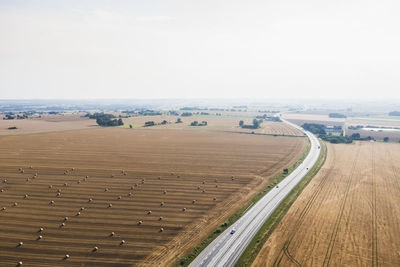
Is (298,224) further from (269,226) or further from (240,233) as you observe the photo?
(240,233)

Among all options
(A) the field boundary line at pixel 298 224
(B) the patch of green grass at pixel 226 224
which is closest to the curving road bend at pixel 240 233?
(B) the patch of green grass at pixel 226 224

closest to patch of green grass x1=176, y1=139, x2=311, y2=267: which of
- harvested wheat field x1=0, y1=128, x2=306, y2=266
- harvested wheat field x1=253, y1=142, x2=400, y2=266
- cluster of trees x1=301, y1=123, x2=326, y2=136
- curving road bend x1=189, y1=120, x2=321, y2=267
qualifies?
curving road bend x1=189, y1=120, x2=321, y2=267

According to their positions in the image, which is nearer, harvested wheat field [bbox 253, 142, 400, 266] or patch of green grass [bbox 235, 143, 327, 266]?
patch of green grass [bbox 235, 143, 327, 266]

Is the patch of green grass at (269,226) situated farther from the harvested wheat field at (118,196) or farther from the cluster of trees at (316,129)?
the cluster of trees at (316,129)

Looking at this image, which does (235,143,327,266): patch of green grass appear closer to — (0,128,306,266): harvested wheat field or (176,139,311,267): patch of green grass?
(176,139,311,267): patch of green grass

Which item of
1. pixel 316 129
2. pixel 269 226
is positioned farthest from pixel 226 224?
pixel 316 129

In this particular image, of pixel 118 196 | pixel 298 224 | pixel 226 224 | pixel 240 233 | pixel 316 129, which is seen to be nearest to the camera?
pixel 240 233

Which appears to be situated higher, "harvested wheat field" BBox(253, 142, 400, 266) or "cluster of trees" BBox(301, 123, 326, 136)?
"cluster of trees" BBox(301, 123, 326, 136)
